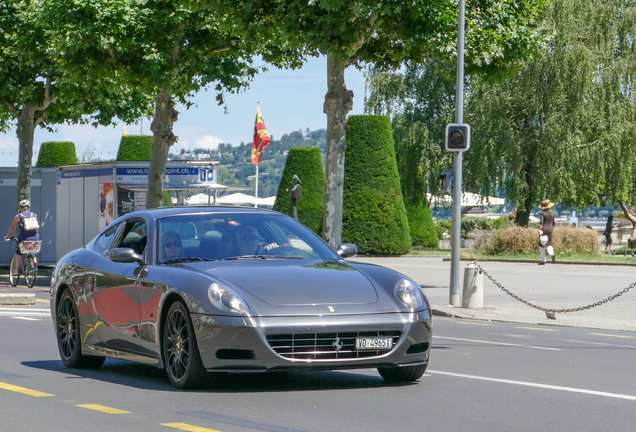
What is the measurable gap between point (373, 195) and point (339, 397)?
30.3 m

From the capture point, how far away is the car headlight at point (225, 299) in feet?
22.9

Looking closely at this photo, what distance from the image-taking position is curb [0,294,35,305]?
1688 centimetres

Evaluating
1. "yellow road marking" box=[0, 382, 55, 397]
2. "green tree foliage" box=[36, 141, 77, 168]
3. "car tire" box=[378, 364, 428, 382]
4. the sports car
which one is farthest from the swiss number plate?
"green tree foliage" box=[36, 141, 77, 168]

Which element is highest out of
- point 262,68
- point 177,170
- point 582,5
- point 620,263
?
point 582,5

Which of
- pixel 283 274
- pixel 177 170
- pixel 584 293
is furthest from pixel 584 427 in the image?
pixel 177 170

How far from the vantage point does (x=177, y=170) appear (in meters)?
27.8

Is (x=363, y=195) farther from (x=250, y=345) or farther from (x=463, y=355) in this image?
(x=250, y=345)

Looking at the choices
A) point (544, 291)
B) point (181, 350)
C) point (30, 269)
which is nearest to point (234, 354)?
point (181, 350)

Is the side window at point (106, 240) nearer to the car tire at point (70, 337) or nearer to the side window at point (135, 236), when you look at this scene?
the side window at point (135, 236)

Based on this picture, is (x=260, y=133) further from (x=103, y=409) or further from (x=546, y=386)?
(x=103, y=409)

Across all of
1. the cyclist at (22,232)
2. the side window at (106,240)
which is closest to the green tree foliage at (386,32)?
the cyclist at (22,232)

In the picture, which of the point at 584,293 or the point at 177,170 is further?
the point at 177,170

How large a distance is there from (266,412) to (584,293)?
1423 cm

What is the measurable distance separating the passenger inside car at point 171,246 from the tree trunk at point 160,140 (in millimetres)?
16816
